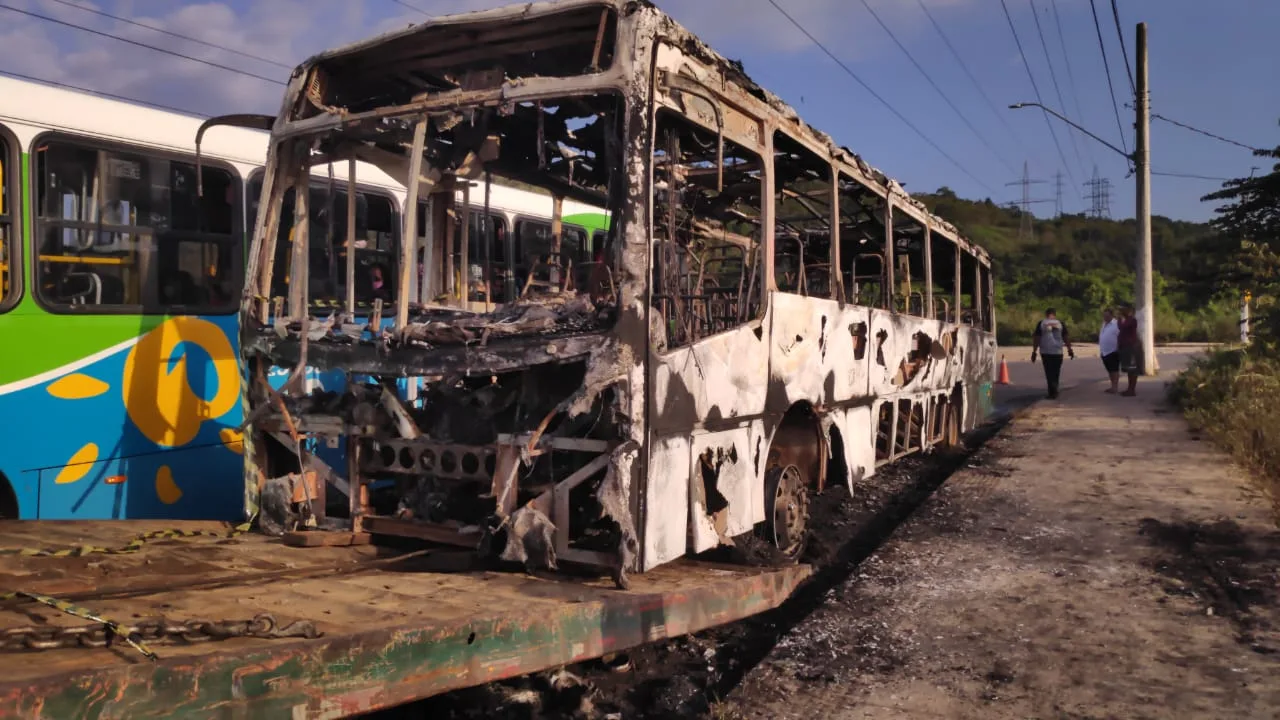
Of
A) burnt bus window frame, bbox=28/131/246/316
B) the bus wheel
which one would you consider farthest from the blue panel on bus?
the bus wheel

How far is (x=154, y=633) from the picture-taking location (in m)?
2.73

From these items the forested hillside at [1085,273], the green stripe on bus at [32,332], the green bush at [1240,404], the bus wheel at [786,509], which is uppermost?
the forested hillside at [1085,273]

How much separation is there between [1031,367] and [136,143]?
81.9ft

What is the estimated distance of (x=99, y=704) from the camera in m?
2.36

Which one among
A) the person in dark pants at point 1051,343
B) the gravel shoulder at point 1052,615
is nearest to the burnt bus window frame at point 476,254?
the gravel shoulder at point 1052,615

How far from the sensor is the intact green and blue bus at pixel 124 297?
542 centimetres

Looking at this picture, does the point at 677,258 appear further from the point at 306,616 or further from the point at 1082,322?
the point at 1082,322

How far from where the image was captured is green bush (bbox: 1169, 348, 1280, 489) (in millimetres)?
9086

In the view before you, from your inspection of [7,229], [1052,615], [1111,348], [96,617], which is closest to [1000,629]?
[1052,615]

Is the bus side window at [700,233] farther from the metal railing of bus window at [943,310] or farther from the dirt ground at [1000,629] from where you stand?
the metal railing of bus window at [943,310]

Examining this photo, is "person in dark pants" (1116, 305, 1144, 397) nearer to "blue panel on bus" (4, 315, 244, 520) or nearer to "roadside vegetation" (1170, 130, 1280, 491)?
"roadside vegetation" (1170, 130, 1280, 491)

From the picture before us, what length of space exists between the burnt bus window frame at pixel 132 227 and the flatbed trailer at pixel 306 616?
1.66m

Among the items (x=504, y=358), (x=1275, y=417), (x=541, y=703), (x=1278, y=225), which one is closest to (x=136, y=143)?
(x=504, y=358)

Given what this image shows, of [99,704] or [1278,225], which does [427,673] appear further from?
[1278,225]
